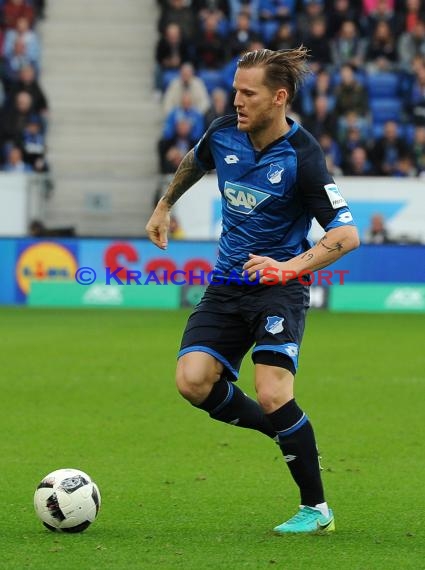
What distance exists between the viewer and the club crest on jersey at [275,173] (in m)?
5.79

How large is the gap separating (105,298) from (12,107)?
184 inches

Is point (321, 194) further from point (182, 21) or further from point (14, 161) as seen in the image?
point (182, 21)

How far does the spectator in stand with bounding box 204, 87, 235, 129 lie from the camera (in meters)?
21.0

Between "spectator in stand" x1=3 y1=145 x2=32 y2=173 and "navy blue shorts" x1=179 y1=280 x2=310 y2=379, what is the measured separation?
15158mm

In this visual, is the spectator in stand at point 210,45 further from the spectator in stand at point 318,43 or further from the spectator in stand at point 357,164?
the spectator in stand at point 357,164

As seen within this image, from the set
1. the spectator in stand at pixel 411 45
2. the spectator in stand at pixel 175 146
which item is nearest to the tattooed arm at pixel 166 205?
the spectator in stand at pixel 175 146

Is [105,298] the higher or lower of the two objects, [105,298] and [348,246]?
the lower

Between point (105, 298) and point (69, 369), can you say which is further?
point (105, 298)

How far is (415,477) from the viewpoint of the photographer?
7145mm

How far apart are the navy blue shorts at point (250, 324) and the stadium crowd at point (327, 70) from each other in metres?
15.0

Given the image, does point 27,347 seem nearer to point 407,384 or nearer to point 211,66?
point 407,384

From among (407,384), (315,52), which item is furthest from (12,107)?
(407,384)

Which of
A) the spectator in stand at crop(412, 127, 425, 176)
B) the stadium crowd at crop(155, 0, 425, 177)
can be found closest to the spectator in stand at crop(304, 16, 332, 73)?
the stadium crowd at crop(155, 0, 425, 177)

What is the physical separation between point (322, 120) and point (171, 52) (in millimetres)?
3362
